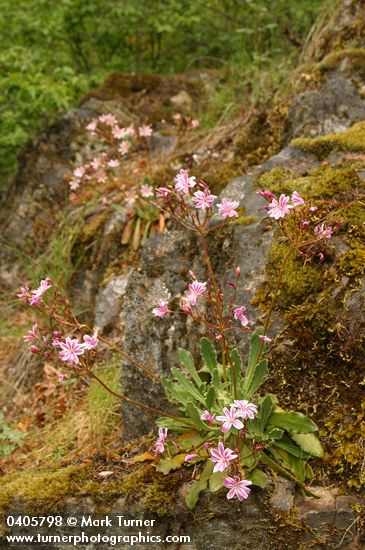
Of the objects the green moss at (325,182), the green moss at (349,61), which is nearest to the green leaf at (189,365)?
the green moss at (325,182)

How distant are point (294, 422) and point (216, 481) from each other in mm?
425

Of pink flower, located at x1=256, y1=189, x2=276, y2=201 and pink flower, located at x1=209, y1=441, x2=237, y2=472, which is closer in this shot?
pink flower, located at x1=209, y1=441, x2=237, y2=472

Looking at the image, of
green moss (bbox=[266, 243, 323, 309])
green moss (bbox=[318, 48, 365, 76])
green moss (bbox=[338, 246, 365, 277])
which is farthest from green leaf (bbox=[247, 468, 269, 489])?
green moss (bbox=[318, 48, 365, 76])

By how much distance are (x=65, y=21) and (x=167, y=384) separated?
6118mm

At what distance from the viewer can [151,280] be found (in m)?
3.58

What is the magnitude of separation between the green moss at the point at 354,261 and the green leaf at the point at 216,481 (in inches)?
44.9

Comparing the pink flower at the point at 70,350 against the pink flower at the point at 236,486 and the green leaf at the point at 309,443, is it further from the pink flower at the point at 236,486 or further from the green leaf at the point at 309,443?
the green leaf at the point at 309,443

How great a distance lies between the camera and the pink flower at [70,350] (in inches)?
89.6

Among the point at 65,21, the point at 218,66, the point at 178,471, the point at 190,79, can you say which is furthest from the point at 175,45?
the point at 178,471

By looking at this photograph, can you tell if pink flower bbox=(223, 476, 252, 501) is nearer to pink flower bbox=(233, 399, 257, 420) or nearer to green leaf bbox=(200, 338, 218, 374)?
pink flower bbox=(233, 399, 257, 420)

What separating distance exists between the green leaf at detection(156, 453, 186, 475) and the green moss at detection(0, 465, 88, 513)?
451mm

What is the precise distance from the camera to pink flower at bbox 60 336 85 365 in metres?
2.28

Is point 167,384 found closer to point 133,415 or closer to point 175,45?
point 133,415

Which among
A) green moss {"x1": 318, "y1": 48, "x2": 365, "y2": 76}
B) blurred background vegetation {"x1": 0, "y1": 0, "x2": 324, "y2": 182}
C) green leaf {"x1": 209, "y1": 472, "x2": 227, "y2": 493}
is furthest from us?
blurred background vegetation {"x1": 0, "y1": 0, "x2": 324, "y2": 182}
